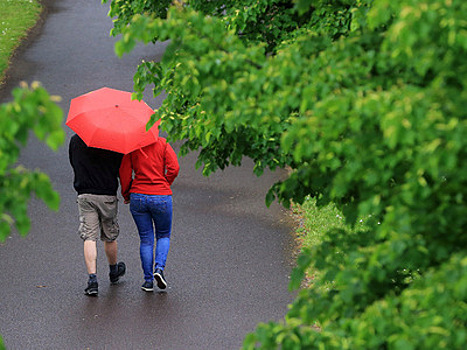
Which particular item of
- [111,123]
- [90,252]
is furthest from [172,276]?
[111,123]

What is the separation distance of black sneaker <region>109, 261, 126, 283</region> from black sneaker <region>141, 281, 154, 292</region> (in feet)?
1.12

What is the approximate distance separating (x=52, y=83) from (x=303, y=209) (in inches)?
326

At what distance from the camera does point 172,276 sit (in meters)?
A: 8.84

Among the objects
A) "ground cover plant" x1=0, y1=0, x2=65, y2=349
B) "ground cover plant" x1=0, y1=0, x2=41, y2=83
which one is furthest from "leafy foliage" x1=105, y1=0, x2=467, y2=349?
"ground cover plant" x1=0, y1=0, x2=41, y2=83

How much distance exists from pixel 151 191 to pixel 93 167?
0.62 metres

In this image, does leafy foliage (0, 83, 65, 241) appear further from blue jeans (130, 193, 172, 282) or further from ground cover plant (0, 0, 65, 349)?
blue jeans (130, 193, 172, 282)

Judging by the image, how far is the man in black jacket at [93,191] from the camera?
775 centimetres

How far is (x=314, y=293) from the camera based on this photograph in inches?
Result: 165

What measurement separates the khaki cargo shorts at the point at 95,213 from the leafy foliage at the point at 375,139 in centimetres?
347

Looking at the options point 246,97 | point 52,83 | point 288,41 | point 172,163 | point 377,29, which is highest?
point 377,29

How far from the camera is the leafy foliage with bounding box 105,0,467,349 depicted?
320 centimetres

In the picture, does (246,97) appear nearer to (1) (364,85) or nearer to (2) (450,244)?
(1) (364,85)

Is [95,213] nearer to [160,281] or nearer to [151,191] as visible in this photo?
[151,191]

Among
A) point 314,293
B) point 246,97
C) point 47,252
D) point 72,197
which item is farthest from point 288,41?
point 72,197
